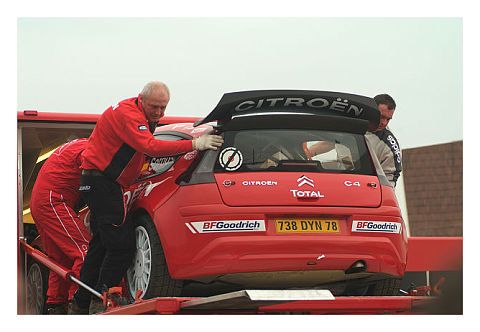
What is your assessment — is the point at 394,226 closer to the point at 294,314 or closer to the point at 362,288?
the point at 362,288

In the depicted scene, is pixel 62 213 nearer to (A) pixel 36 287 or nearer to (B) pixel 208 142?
(A) pixel 36 287

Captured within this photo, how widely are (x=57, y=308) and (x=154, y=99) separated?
2.38 metres

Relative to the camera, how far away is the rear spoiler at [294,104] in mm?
8250

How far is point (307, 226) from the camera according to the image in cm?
819

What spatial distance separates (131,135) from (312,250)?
1.65m

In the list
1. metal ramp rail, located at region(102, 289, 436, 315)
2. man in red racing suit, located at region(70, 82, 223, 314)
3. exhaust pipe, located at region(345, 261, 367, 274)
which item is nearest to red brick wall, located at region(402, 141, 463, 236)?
man in red racing suit, located at region(70, 82, 223, 314)

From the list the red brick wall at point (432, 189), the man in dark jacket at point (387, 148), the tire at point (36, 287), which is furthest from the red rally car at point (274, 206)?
the red brick wall at point (432, 189)

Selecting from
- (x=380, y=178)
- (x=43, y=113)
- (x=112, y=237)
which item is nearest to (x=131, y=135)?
(x=112, y=237)

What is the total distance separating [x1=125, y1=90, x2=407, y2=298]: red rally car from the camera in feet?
26.5

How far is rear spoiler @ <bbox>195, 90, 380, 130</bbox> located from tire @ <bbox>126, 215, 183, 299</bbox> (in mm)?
915

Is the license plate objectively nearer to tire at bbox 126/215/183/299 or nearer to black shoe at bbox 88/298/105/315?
tire at bbox 126/215/183/299

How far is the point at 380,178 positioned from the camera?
8.65m

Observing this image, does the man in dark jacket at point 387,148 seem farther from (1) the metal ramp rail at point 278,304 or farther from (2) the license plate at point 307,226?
(1) the metal ramp rail at point 278,304

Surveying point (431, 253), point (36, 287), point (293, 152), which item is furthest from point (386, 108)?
point (36, 287)
